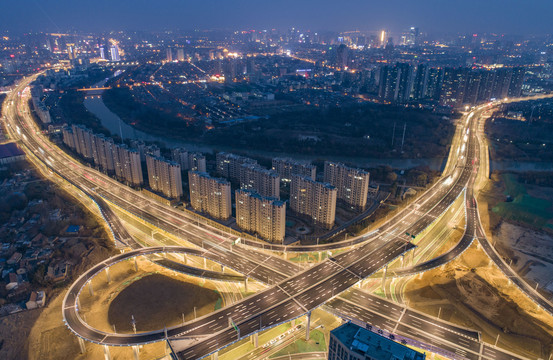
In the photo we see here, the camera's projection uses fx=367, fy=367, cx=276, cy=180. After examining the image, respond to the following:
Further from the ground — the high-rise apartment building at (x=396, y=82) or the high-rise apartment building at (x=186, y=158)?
the high-rise apartment building at (x=396, y=82)

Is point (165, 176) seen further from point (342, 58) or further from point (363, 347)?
point (342, 58)

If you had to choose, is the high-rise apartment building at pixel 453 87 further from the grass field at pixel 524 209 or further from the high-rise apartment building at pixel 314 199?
the high-rise apartment building at pixel 314 199

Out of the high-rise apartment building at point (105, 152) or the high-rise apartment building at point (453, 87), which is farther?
the high-rise apartment building at point (453, 87)

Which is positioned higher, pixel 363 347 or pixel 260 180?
pixel 363 347

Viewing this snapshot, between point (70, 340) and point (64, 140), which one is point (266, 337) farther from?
point (64, 140)

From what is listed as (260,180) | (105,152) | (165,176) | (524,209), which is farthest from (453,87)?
(105,152)

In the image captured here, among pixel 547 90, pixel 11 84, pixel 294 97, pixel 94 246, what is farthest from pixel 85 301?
pixel 547 90

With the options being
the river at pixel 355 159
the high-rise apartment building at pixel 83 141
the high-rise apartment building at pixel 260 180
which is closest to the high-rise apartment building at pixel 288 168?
the high-rise apartment building at pixel 260 180

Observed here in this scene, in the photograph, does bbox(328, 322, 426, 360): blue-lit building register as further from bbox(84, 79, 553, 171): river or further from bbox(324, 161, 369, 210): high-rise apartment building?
bbox(84, 79, 553, 171): river
